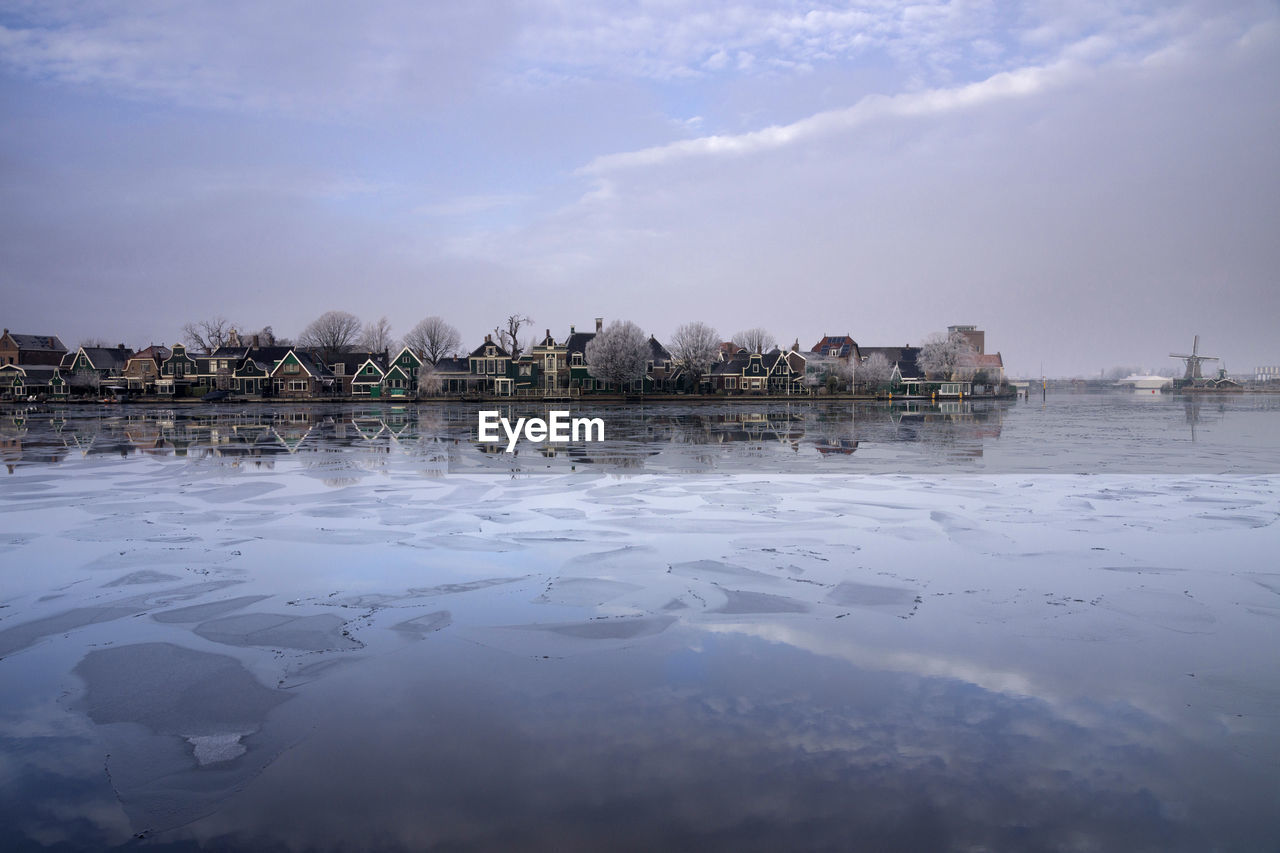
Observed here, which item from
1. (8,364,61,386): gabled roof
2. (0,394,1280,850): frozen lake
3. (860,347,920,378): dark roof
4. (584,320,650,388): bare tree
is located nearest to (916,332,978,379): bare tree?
(860,347,920,378): dark roof

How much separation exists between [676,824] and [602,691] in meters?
1.71

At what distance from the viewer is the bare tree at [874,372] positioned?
10206cm

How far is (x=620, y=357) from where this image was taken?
84688 mm

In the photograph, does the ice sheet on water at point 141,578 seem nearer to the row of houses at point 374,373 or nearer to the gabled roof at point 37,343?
the row of houses at point 374,373

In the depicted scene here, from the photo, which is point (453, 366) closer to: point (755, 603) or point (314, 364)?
point (314, 364)

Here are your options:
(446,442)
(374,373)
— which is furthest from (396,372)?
(446,442)

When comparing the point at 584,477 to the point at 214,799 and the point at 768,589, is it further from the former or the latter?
the point at 214,799

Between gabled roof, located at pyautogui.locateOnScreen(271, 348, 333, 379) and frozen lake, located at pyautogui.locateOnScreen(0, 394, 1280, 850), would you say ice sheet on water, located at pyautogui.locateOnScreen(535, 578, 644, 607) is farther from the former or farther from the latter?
gabled roof, located at pyautogui.locateOnScreen(271, 348, 333, 379)

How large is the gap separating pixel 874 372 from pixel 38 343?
4371 inches

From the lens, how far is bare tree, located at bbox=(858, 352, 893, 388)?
10206 cm

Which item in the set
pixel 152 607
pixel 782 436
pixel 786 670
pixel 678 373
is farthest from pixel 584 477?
pixel 678 373

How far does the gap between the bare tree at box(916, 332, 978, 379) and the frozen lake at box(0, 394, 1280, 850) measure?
319ft

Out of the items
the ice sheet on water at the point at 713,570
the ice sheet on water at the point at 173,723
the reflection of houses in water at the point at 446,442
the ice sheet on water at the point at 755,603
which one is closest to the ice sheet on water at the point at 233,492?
the reflection of houses in water at the point at 446,442

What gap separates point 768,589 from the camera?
333 inches
